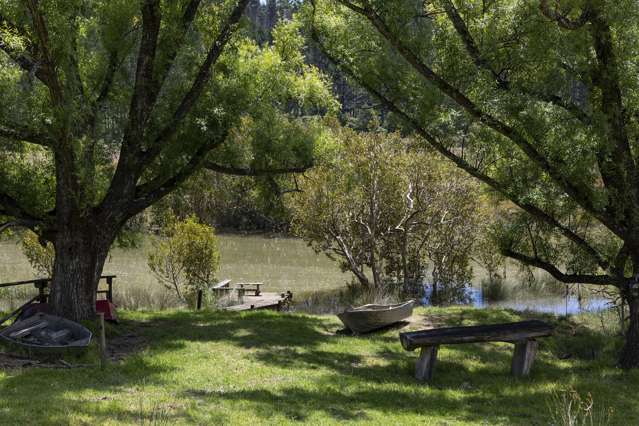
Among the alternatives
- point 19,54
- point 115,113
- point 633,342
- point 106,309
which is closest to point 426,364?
point 633,342

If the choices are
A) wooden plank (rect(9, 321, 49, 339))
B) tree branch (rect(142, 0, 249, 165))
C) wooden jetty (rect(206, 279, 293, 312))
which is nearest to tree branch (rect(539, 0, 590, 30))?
tree branch (rect(142, 0, 249, 165))

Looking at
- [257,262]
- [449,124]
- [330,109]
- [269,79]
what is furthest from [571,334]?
[257,262]

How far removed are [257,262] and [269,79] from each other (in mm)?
19090

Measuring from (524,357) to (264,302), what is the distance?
10136 millimetres

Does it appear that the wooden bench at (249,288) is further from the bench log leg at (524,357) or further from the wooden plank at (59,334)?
the bench log leg at (524,357)

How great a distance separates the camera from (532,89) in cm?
1153

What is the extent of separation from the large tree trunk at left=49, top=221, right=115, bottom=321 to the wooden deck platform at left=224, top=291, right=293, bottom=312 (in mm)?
6424

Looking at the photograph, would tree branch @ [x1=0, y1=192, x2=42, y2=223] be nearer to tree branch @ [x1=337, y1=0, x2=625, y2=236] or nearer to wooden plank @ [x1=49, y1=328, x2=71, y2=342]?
wooden plank @ [x1=49, y1=328, x2=71, y2=342]

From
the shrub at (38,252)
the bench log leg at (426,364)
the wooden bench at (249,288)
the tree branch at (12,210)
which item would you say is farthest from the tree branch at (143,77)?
the shrub at (38,252)

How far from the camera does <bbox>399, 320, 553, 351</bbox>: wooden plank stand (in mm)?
10773

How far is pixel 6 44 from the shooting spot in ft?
37.1

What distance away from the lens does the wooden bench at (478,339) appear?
10.8 m

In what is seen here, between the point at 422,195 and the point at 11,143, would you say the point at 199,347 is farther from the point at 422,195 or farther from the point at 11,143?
the point at 422,195

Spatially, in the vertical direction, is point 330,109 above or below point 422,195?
above
